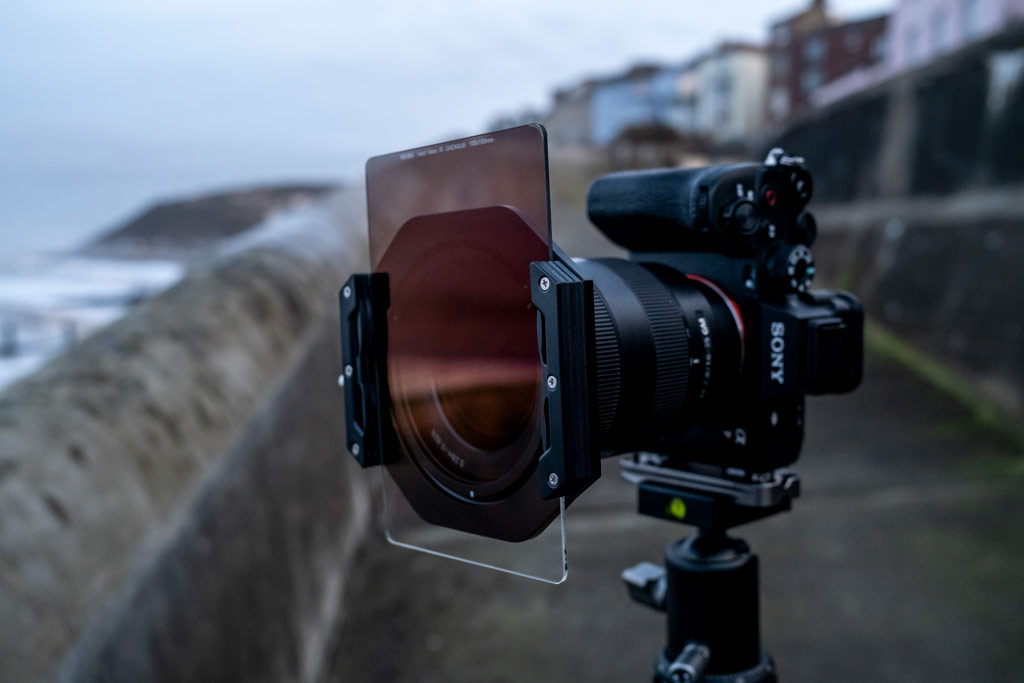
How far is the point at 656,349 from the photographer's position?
1.42 metres

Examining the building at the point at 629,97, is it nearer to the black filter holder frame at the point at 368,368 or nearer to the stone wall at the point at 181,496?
the stone wall at the point at 181,496

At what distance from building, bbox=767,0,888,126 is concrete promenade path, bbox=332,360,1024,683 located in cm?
3277

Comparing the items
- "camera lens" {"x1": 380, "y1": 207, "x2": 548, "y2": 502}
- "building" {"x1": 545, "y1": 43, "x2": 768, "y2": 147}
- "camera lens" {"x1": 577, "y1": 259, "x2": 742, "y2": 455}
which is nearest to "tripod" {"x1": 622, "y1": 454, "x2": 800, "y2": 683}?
"camera lens" {"x1": 577, "y1": 259, "x2": 742, "y2": 455}

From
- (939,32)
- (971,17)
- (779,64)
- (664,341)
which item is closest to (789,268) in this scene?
(664,341)

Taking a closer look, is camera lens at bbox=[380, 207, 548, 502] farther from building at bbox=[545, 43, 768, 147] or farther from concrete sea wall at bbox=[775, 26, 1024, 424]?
building at bbox=[545, 43, 768, 147]

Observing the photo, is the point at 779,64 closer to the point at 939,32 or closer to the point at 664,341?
the point at 939,32

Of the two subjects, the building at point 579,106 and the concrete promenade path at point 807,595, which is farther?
the building at point 579,106

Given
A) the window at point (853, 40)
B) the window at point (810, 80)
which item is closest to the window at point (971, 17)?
the window at point (810, 80)

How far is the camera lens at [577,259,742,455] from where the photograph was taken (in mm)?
1284

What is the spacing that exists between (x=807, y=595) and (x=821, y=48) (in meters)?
38.0

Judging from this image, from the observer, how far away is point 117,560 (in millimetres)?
1556

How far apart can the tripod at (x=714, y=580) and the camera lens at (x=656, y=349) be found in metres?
0.18

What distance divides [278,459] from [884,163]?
280 inches

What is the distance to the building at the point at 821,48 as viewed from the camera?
35.4 m
